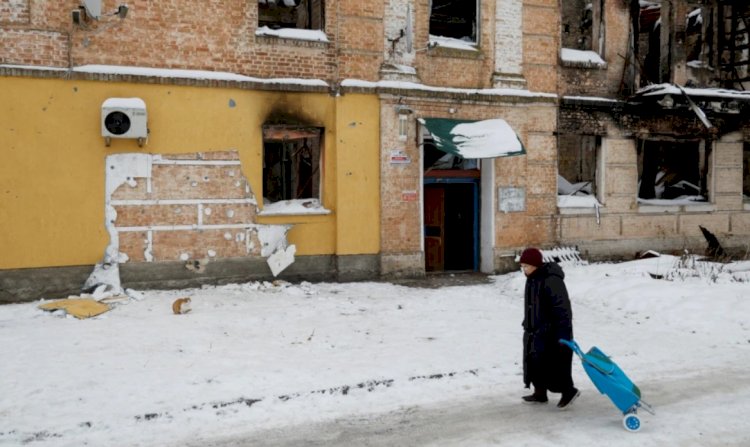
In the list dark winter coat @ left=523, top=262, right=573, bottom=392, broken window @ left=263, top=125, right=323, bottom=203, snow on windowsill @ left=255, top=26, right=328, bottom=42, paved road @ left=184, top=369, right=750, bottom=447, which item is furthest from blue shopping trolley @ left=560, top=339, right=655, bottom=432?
snow on windowsill @ left=255, top=26, right=328, bottom=42

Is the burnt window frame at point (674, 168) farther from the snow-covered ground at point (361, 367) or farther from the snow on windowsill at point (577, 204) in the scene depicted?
the snow-covered ground at point (361, 367)

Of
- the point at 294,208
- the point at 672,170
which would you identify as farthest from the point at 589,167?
the point at 294,208

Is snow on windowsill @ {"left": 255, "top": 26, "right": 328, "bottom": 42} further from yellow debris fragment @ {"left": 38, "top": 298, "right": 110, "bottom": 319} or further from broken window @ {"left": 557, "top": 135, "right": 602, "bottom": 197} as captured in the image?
broken window @ {"left": 557, "top": 135, "right": 602, "bottom": 197}

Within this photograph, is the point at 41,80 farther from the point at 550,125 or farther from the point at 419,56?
the point at 550,125

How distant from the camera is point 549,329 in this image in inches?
225

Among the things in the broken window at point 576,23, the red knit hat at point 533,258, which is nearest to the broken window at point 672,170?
the broken window at point 576,23

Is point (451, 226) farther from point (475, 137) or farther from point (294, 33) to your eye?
point (294, 33)

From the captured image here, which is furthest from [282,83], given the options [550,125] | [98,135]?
[550,125]

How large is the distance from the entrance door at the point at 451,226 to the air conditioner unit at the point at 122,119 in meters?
6.50

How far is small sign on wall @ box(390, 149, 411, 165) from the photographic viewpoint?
13.0m

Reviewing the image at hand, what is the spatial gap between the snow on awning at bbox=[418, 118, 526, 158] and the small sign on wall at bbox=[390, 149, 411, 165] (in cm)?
75

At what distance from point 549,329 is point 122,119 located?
8.25 metres

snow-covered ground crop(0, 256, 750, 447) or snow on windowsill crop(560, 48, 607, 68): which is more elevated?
snow on windowsill crop(560, 48, 607, 68)

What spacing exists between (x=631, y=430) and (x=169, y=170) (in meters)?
8.97
